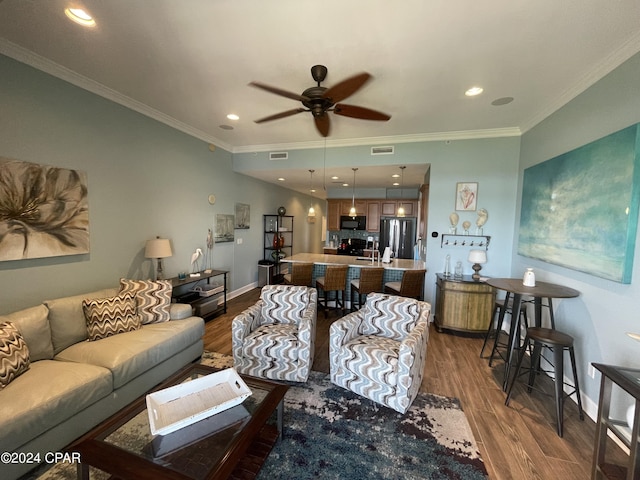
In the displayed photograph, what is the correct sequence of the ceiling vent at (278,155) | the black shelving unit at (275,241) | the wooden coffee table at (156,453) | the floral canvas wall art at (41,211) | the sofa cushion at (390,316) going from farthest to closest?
the black shelving unit at (275,241) < the ceiling vent at (278,155) < the sofa cushion at (390,316) < the floral canvas wall art at (41,211) < the wooden coffee table at (156,453)

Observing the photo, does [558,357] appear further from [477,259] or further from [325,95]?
[325,95]

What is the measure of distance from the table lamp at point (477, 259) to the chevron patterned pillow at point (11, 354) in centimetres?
455

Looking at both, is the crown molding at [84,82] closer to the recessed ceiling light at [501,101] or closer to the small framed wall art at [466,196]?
the recessed ceiling light at [501,101]

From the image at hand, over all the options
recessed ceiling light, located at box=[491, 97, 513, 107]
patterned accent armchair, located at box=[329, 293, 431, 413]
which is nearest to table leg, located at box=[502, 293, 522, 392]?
patterned accent armchair, located at box=[329, 293, 431, 413]

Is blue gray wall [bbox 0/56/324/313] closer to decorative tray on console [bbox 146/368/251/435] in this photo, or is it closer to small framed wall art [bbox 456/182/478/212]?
decorative tray on console [bbox 146/368/251/435]

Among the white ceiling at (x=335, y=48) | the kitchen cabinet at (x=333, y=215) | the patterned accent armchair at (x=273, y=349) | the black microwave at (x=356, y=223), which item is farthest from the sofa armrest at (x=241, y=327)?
the kitchen cabinet at (x=333, y=215)

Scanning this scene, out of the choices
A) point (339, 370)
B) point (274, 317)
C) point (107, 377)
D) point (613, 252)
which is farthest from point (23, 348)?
point (613, 252)

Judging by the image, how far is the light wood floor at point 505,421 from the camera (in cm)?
169

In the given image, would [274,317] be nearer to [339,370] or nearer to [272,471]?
[339,370]

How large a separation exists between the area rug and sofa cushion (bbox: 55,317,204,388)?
60 centimetres

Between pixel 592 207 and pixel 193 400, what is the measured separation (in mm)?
3325

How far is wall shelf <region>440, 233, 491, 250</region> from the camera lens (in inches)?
154

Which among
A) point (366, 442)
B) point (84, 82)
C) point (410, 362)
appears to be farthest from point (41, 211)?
point (410, 362)

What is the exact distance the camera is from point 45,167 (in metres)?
2.39
